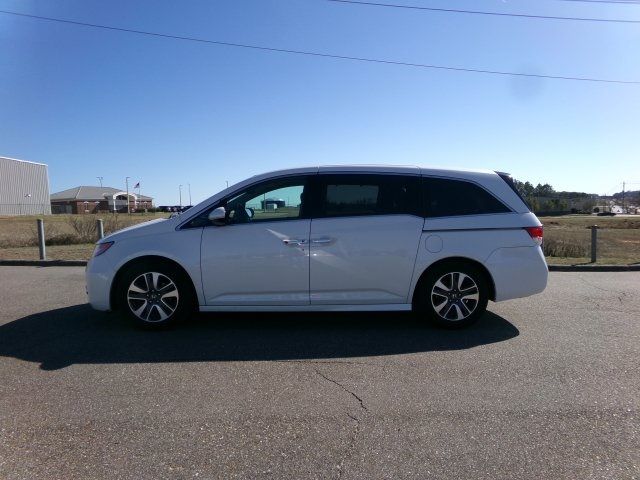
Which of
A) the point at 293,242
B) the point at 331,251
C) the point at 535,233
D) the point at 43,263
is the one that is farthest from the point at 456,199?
the point at 43,263

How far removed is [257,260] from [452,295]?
2.21 m

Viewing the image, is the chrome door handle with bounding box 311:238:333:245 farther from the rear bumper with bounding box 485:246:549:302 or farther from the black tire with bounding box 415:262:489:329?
the rear bumper with bounding box 485:246:549:302

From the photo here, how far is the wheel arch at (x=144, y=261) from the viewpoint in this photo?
17.4 ft

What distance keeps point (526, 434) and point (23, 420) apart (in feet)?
11.0

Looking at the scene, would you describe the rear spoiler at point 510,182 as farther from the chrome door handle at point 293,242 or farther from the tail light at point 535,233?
the chrome door handle at point 293,242

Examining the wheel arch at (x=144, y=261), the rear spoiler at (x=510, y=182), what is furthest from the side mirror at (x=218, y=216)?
the rear spoiler at (x=510, y=182)

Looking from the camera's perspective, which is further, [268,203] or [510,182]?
[510,182]

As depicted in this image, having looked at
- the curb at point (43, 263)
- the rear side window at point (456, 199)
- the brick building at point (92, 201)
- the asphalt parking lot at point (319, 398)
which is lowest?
the asphalt parking lot at point (319, 398)

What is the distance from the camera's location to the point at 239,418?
330 centimetres

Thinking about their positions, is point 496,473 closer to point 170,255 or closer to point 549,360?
point 549,360

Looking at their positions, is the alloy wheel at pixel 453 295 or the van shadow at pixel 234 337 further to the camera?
the alloy wheel at pixel 453 295

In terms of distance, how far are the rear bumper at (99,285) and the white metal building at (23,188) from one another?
287ft

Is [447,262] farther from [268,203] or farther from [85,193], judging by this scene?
[85,193]

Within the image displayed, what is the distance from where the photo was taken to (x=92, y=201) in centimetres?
12356
